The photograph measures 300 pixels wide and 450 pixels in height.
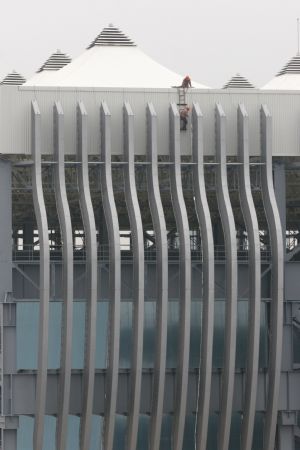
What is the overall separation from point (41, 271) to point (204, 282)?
928 centimetres

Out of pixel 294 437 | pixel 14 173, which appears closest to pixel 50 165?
pixel 14 173

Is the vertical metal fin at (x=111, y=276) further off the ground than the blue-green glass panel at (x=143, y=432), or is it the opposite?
the vertical metal fin at (x=111, y=276)

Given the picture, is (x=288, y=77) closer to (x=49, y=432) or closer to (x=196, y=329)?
(x=196, y=329)

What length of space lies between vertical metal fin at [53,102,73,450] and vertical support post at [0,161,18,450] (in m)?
2.92

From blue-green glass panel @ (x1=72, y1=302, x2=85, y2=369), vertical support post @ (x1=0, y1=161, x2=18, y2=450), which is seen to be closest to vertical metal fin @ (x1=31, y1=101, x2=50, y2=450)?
vertical support post @ (x1=0, y1=161, x2=18, y2=450)

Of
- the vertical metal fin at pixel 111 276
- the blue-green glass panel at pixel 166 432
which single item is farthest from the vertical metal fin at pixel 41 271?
the blue-green glass panel at pixel 166 432

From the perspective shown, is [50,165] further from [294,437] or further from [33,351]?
[294,437]

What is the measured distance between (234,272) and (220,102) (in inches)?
391

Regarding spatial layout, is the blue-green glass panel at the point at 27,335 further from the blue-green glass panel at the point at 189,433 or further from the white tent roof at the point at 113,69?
the white tent roof at the point at 113,69

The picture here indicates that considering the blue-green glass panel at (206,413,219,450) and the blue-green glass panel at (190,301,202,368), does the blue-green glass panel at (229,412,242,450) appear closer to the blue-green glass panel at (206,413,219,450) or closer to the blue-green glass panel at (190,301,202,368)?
the blue-green glass panel at (206,413,219,450)

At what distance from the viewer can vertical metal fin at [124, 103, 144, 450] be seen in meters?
116

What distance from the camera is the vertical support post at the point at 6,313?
117 meters

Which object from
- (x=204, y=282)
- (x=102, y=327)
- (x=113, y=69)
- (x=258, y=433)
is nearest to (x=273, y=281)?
(x=204, y=282)

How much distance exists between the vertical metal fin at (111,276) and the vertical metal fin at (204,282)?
487 centimetres
